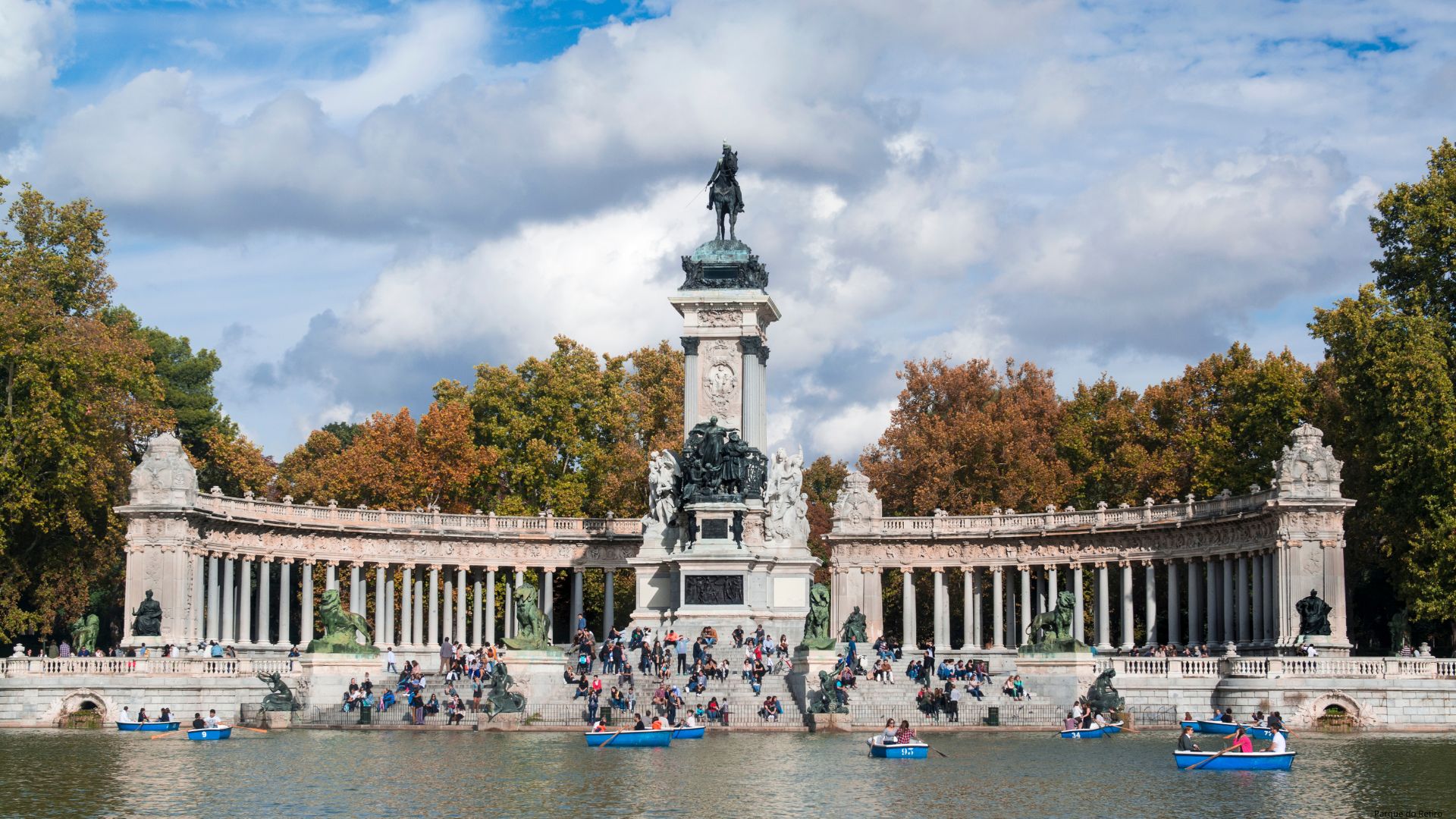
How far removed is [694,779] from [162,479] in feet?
119

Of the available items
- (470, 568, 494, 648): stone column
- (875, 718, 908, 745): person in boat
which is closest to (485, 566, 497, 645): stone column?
(470, 568, 494, 648): stone column

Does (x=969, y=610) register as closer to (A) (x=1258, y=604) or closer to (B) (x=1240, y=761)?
(A) (x=1258, y=604)

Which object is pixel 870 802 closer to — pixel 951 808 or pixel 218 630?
pixel 951 808

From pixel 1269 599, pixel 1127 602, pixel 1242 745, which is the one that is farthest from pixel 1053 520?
pixel 1242 745

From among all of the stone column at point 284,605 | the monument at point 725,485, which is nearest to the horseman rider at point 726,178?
the monument at point 725,485

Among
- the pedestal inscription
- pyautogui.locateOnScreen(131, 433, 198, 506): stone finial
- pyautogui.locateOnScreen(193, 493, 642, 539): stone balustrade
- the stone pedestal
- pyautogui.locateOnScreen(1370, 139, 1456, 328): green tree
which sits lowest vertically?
the stone pedestal

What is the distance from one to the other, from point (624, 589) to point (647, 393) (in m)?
12.6

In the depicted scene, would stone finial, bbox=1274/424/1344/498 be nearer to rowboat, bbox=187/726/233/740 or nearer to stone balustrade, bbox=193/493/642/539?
stone balustrade, bbox=193/493/642/539

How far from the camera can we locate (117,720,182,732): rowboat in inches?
2003

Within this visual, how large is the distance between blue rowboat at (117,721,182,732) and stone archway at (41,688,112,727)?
2.66 metres

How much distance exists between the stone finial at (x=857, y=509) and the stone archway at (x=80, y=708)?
34433 mm

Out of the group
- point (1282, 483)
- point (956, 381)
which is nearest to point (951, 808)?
point (1282, 483)

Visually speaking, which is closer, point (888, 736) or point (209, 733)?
point (888, 736)

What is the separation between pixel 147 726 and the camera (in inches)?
2035
